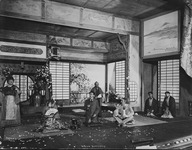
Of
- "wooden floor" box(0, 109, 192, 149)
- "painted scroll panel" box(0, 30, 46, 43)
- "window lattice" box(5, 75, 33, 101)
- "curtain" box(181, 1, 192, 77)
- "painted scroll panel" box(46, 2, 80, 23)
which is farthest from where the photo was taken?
"window lattice" box(5, 75, 33, 101)

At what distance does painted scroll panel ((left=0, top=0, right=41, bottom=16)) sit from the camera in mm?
5910

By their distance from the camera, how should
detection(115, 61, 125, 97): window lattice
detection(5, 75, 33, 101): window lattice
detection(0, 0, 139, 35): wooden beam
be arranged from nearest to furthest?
detection(0, 0, 139, 35): wooden beam → detection(5, 75, 33, 101): window lattice → detection(115, 61, 125, 97): window lattice

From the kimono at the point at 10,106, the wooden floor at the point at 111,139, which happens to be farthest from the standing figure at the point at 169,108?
the kimono at the point at 10,106

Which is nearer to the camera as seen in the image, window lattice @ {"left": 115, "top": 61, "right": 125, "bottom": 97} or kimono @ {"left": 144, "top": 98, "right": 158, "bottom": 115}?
kimono @ {"left": 144, "top": 98, "right": 158, "bottom": 115}

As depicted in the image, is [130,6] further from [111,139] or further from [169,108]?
[111,139]

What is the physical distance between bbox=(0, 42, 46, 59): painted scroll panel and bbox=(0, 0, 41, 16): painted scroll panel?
2052 mm

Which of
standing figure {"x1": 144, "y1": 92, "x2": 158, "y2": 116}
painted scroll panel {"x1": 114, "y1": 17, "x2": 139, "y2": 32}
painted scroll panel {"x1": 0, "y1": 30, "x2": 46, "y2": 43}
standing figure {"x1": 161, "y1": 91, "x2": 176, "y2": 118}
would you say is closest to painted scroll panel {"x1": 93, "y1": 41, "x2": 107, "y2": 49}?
painted scroll panel {"x1": 114, "y1": 17, "x2": 139, "y2": 32}

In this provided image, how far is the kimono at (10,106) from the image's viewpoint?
5562 mm

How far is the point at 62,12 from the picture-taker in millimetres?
6840

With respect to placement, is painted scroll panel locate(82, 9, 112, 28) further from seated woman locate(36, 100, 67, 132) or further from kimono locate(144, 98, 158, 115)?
seated woman locate(36, 100, 67, 132)

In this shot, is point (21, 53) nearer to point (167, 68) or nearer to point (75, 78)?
point (75, 78)

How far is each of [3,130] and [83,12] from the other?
522 cm

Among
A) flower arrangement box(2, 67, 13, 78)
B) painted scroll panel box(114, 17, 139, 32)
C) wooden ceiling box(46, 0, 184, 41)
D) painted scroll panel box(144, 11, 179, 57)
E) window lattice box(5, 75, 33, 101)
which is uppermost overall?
wooden ceiling box(46, 0, 184, 41)

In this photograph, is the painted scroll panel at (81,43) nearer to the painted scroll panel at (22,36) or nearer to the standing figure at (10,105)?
the painted scroll panel at (22,36)
